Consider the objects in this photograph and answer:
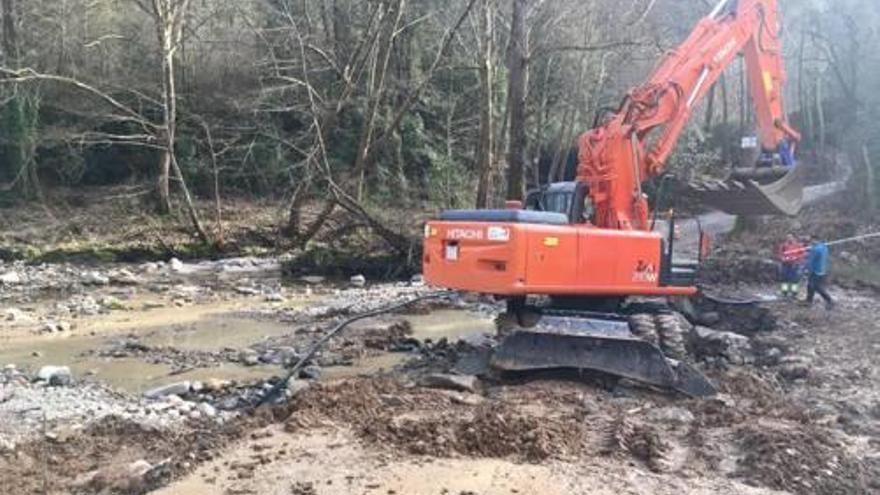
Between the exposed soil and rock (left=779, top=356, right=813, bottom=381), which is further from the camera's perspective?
rock (left=779, top=356, right=813, bottom=381)

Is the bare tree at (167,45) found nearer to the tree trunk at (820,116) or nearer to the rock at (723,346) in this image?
the rock at (723,346)

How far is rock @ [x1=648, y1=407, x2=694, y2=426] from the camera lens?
7.40 meters

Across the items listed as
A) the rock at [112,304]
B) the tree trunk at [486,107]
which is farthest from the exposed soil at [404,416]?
the tree trunk at [486,107]

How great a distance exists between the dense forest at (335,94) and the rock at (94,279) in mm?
4241

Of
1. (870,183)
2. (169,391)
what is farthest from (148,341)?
(870,183)

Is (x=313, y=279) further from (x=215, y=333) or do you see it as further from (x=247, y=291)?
(x=215, y=333)

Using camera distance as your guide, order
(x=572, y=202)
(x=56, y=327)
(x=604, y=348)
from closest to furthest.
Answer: (x=604, y=348) < (x=572, y=202) < (x=56, y=327)

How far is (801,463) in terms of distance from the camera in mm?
6074

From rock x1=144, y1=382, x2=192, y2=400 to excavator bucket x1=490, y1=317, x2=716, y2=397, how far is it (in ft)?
10.4

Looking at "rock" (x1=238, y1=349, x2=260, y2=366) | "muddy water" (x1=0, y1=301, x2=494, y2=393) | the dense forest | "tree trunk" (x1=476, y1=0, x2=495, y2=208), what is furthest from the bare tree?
"rock" (x1=238, y1=349, x2=260, y2=366)

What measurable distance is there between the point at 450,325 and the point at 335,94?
14120mm

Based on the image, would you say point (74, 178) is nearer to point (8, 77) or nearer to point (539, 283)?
point (8, 77)

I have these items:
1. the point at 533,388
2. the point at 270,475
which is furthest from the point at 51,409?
the point at 533,388

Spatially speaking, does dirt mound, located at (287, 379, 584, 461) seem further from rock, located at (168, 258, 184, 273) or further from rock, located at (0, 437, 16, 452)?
rock, located at (168, 258, 184, 273)
